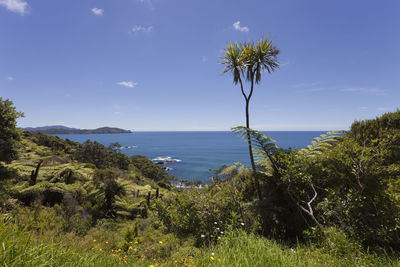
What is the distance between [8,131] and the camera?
7.93 metres

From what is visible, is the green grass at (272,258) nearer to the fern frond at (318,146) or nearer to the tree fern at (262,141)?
the tree fern at (262,141)

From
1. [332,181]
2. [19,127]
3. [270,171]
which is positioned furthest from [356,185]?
[19,127]

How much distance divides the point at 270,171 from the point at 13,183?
47.9 feet

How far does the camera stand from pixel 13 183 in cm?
970

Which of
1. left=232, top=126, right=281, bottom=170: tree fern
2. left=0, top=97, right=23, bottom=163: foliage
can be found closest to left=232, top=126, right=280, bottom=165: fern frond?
left=232, top=126, right=281, bottom=170: tree fern

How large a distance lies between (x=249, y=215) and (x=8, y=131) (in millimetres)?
11832

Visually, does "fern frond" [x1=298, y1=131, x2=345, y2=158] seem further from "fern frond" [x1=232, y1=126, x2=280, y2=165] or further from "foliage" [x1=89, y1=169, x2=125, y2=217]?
"foliage" [x1=89, y1=169, x2=125, y2=217]

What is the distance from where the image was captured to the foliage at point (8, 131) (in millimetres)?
7758

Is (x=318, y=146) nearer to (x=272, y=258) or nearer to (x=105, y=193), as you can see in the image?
(x=272, y=258)

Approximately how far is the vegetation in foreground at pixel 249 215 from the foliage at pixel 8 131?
0.05m

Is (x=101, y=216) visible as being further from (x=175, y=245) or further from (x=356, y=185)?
(x=356, y=185)

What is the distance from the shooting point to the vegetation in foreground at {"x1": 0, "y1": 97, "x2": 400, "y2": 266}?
2.66 m

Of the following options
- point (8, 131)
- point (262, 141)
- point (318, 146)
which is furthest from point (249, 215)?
point (8, 131)

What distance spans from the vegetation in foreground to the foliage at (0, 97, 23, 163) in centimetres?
5
